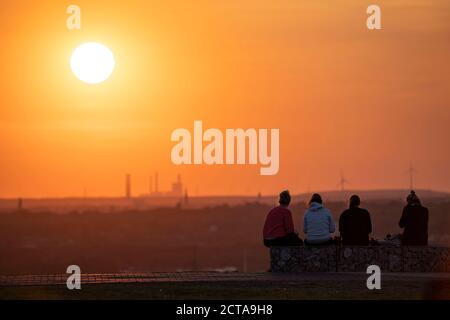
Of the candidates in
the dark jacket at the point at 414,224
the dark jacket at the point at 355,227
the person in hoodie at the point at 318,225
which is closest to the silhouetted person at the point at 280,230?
the person in hoodie at the point at 318,225

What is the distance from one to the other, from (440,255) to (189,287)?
22.3 ft

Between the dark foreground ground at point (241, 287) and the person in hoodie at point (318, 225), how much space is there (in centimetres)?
103

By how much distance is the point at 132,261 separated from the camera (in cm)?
16700

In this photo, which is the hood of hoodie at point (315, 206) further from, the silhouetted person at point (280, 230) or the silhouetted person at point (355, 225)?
the silhouetted person at point (355, 225)

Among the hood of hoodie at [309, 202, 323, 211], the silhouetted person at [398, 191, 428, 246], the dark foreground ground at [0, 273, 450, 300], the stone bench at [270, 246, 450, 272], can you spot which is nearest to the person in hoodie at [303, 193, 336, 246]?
the hood of hoodie at [309, 202, 323, 211]

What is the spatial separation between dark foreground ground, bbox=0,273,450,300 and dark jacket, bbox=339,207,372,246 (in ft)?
4.46

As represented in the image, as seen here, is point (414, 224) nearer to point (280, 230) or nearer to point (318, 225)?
point (318, 225)

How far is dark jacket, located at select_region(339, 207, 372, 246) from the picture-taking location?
33.2m

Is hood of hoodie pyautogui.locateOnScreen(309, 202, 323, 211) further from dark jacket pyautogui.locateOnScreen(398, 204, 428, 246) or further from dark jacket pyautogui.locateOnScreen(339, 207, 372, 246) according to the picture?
dark jacket pyautogui.locateOnScreen(398, 204, 428, 246)

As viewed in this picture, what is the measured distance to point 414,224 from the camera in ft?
111

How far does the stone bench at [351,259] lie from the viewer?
33031mm

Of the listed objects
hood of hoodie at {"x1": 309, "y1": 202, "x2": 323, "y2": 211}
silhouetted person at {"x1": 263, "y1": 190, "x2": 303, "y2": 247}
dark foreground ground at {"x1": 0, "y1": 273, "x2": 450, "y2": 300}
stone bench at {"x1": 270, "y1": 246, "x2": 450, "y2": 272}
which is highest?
hood of hoodie at {"x1": 309, "y1": 202, "x2": 323, "y2": 211}

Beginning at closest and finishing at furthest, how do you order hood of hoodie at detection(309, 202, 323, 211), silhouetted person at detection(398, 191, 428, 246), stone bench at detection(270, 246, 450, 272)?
1. hood of hoodie at detection(309, 202, 323, 211)
2. stone bench at detection(270, 246, 450, 272)
3. silhouetted person at detection(398, 191, 428, 246)

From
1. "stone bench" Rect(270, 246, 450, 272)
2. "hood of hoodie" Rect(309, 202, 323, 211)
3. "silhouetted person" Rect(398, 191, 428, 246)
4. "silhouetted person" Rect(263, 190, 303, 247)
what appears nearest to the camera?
"hood of hoodie" Rect(309, 202, 323, 211)
